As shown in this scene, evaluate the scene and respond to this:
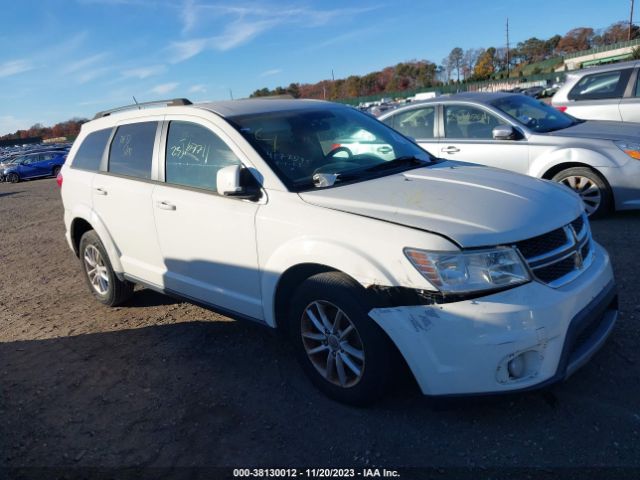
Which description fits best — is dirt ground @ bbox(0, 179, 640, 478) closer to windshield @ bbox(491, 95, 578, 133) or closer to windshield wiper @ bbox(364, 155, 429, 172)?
windshield wiper @ bbox(364, 155, 429, 172)

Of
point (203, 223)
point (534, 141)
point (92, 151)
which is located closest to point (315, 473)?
point (203, 223)

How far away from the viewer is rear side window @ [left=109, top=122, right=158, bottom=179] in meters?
4.29

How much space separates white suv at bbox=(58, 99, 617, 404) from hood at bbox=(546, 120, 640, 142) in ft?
11.0

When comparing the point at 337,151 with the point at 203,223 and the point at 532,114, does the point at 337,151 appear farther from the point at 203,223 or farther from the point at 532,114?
the point at 532,114

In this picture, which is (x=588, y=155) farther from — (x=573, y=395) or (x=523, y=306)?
(x=523, y=306)

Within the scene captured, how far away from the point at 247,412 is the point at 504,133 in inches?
196

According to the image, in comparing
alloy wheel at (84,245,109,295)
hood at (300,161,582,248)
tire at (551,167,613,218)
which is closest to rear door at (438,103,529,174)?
tire at (551,167,613,218)

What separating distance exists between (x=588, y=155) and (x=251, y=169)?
4.68m

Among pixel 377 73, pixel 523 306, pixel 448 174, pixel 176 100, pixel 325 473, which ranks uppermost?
pixel 377 73

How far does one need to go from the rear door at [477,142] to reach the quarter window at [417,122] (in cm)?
19

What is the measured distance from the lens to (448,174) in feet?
11.6

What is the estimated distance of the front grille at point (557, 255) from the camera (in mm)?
2688

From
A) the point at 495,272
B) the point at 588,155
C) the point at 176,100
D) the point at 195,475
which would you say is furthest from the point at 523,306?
the point at 588,155

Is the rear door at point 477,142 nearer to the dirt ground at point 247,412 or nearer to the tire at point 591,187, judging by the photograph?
the tire at point 591,187
